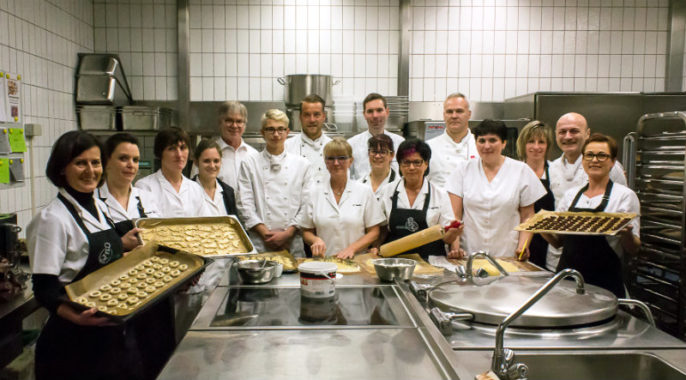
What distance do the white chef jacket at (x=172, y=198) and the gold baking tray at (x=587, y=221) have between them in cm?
158

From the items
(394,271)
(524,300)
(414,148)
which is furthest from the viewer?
(414,148)

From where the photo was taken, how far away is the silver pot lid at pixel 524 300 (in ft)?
4.40

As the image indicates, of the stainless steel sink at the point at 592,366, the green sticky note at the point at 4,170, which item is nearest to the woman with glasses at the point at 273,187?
the green sticky note at the point at 4,170

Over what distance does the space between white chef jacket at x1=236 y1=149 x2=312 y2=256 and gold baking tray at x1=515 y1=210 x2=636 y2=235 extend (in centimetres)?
136

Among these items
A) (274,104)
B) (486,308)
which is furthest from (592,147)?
(274,104)

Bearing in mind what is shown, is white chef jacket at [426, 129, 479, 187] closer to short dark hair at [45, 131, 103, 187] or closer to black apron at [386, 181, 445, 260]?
black apron at [386, 181, 445, 260]

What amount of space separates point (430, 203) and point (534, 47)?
10.4 feet

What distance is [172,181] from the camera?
2.56m

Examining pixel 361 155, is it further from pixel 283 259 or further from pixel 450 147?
pixel 283 259

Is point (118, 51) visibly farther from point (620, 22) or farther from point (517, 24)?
point (620, 22)

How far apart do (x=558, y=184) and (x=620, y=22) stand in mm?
2780

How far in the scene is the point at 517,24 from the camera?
4.95 m

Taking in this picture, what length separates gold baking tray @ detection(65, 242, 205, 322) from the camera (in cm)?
151

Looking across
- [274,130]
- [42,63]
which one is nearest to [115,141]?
[274,130]
